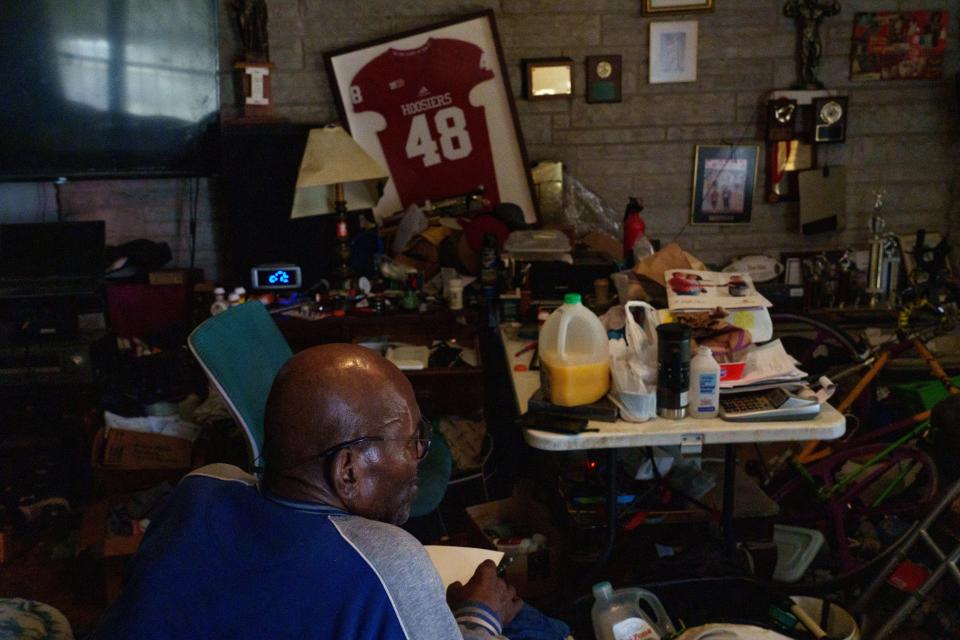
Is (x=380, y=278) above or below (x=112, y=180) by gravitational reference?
below

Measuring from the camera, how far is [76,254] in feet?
11.8

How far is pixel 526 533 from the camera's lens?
2.93 m

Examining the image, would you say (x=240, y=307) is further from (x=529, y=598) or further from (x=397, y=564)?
(x=397, y=564)

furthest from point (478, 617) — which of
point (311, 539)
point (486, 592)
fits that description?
point (311, 539)

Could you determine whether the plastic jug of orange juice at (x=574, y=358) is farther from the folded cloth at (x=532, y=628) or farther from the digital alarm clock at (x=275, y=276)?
the digital alarm clock at (x=275, y=276)

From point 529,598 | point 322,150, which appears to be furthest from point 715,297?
point 322,150

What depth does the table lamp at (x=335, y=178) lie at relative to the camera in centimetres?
357

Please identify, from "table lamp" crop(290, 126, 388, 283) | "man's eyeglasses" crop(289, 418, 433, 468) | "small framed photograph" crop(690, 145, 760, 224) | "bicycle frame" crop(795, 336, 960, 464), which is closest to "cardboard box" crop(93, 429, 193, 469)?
"table lamp" crop(290, 126, 388, 283)

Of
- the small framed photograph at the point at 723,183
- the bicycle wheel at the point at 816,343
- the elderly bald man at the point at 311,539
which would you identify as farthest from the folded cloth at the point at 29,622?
the small framed photograph at the point at 723,183

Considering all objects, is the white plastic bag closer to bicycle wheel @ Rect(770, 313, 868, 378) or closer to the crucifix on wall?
bicycle wheel @ Rect(770, 313, 868, 378)

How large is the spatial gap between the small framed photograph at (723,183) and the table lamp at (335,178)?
1521 millimetres

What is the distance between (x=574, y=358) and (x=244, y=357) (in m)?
1.00

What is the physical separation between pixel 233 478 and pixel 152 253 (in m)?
2.79

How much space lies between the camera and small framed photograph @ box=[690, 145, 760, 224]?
13.6ft
